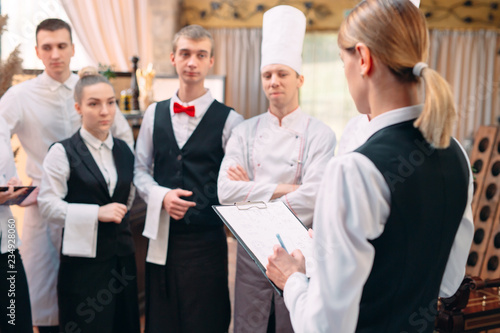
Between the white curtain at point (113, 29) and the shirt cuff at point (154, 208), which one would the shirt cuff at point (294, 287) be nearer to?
the shirt cuff at point (154, 208)

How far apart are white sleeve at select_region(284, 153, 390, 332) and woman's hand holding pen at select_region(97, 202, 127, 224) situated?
1373 millimetres

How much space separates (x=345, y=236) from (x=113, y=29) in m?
5.07

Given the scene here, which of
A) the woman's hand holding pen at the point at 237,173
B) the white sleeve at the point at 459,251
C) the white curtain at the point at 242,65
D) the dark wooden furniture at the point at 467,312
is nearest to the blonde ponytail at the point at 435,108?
the white sleeve at the point at 459,251

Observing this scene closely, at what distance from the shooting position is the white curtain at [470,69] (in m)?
6.45

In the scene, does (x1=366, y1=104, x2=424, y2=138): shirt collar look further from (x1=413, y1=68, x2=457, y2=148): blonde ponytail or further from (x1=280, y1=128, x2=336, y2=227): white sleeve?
(x1=280, y1=128, x2=336, y2=227): white sleeve

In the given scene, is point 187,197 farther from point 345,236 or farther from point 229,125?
point 345,236

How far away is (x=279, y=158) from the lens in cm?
208

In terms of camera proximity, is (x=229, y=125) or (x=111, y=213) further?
(x=229, y=125)

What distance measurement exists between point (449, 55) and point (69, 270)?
19.5 feet

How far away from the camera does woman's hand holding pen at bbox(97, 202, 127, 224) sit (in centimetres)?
210

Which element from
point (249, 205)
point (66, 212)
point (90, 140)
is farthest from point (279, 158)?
point (66, 212)

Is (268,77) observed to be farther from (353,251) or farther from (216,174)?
(353,251)

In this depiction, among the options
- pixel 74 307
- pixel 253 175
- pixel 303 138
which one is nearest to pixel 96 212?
pixel 74 307

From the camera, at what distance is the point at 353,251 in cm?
87
